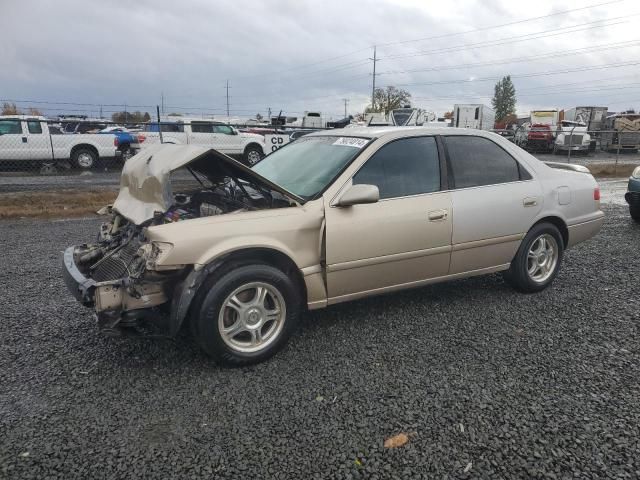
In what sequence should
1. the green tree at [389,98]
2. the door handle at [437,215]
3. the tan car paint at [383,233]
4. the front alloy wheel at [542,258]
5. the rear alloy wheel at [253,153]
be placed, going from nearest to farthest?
the tan car paint at [383,233] → the door handle at [437,215] → the front alloy wheel at [542,258] → the rear alloy wheel at [253,153] → the green tree at [389,98]

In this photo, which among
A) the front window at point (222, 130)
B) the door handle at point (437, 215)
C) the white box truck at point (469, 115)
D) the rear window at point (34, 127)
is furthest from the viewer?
the white box truck at point (469, 115)

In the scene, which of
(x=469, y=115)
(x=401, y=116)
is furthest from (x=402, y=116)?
(x=469, y=115)

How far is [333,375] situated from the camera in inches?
123

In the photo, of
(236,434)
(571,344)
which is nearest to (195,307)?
(236,434)

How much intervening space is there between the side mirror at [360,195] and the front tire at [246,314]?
0.69 metres

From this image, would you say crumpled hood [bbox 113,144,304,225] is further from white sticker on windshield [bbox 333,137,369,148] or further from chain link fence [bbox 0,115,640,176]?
chain link fence [bbox 0,115,640,176]

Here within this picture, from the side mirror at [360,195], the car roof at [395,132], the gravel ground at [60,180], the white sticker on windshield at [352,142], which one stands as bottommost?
the gravel ground at [60,180]

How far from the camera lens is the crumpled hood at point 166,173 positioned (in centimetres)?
326

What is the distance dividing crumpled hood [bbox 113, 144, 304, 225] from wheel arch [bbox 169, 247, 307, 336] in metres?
0.45

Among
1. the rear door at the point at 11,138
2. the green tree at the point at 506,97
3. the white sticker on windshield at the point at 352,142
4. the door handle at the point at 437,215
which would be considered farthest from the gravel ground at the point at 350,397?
the green tree at the point at 506,97

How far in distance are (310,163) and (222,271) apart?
133 centimetres

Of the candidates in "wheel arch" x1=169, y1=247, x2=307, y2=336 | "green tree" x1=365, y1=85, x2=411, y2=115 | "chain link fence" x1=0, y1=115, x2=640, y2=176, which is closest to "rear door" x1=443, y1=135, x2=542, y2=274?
"wheel arch" x1=169, y1=247, x2=307, y2=336

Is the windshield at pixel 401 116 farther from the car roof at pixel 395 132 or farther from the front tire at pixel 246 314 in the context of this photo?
the front tire at pixel 246 314

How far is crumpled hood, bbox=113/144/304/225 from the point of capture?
326cm
